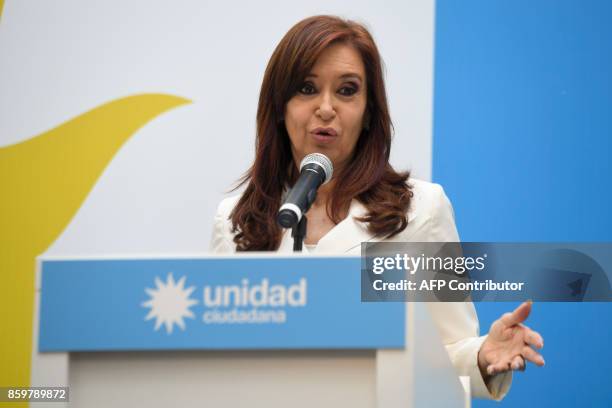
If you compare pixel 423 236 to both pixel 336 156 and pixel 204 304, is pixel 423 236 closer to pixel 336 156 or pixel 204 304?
pixel 336 156

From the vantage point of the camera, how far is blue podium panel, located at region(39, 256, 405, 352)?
4.01 feet

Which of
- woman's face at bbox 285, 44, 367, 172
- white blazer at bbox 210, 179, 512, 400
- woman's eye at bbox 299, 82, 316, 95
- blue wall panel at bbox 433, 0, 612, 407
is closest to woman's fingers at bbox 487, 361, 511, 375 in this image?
white blazer at bbox 210, 179, 512, 400

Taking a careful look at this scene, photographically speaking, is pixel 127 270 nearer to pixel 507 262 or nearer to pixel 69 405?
pixel 69 405

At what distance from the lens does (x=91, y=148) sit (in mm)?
3258

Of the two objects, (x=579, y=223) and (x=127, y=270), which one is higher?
(x=579, y=223)

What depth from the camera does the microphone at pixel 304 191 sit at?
5.09ft

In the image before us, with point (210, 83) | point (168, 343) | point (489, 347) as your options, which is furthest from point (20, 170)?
point (168, 343)

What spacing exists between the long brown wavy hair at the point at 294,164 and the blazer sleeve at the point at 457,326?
8 cm

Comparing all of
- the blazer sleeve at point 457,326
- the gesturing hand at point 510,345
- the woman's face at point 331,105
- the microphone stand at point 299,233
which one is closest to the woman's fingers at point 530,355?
the gesturing hand at point 510,345

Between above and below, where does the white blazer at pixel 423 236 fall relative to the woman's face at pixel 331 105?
below

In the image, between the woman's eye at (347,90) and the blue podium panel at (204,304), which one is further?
the woman's eye at (347,90)

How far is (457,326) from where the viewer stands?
2.25 metres

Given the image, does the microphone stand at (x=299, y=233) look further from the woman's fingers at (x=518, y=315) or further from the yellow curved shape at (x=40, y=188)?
the yellow curved shape at (x=40, y=188)

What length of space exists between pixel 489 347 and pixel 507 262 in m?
1.06
